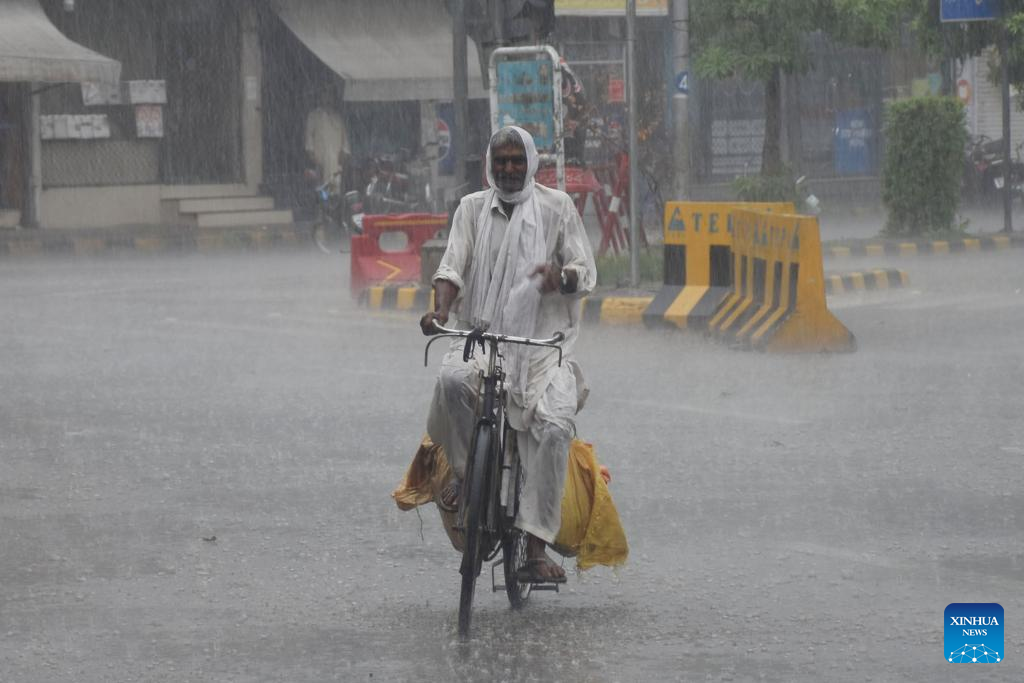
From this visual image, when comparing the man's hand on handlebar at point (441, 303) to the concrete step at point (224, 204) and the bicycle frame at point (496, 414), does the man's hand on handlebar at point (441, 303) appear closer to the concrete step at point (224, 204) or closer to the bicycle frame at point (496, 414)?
the bicycle frame at point (496, 414)

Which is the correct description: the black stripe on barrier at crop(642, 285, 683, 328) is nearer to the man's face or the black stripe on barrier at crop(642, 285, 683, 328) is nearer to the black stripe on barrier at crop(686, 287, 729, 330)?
the black stripe on barrier at crop(686, 287, 729, 330)

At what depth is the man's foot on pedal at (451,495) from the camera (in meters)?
5.95

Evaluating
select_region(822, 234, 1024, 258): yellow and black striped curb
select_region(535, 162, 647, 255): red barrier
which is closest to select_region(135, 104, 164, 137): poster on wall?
select_region(822, 234, 1024, 258): yellow and black striped curb

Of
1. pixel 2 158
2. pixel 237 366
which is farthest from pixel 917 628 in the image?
pixel 2 158

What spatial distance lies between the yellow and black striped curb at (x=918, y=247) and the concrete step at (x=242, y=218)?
9.66m

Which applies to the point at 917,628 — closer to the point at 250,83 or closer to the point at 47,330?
the point at 47,330

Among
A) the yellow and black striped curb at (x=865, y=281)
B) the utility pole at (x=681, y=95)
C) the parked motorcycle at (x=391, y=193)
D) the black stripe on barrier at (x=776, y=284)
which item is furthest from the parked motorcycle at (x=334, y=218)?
the black stripe on barrier at (x=776, y=284)

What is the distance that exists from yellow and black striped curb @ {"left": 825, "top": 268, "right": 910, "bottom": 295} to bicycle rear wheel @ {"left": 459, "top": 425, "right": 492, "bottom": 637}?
11.8m

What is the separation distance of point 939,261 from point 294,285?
6.98 m

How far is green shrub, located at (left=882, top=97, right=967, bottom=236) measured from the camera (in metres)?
23.0

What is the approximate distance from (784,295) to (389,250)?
604cm

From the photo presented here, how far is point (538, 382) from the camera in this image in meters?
5.89

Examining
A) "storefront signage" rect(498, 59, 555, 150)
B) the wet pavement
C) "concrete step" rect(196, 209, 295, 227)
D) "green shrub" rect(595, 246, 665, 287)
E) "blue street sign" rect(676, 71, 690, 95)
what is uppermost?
"blue street sign" rect(676, 71, 690, 95)

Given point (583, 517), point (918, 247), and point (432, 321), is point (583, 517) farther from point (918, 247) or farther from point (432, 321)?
point (918, 247)
